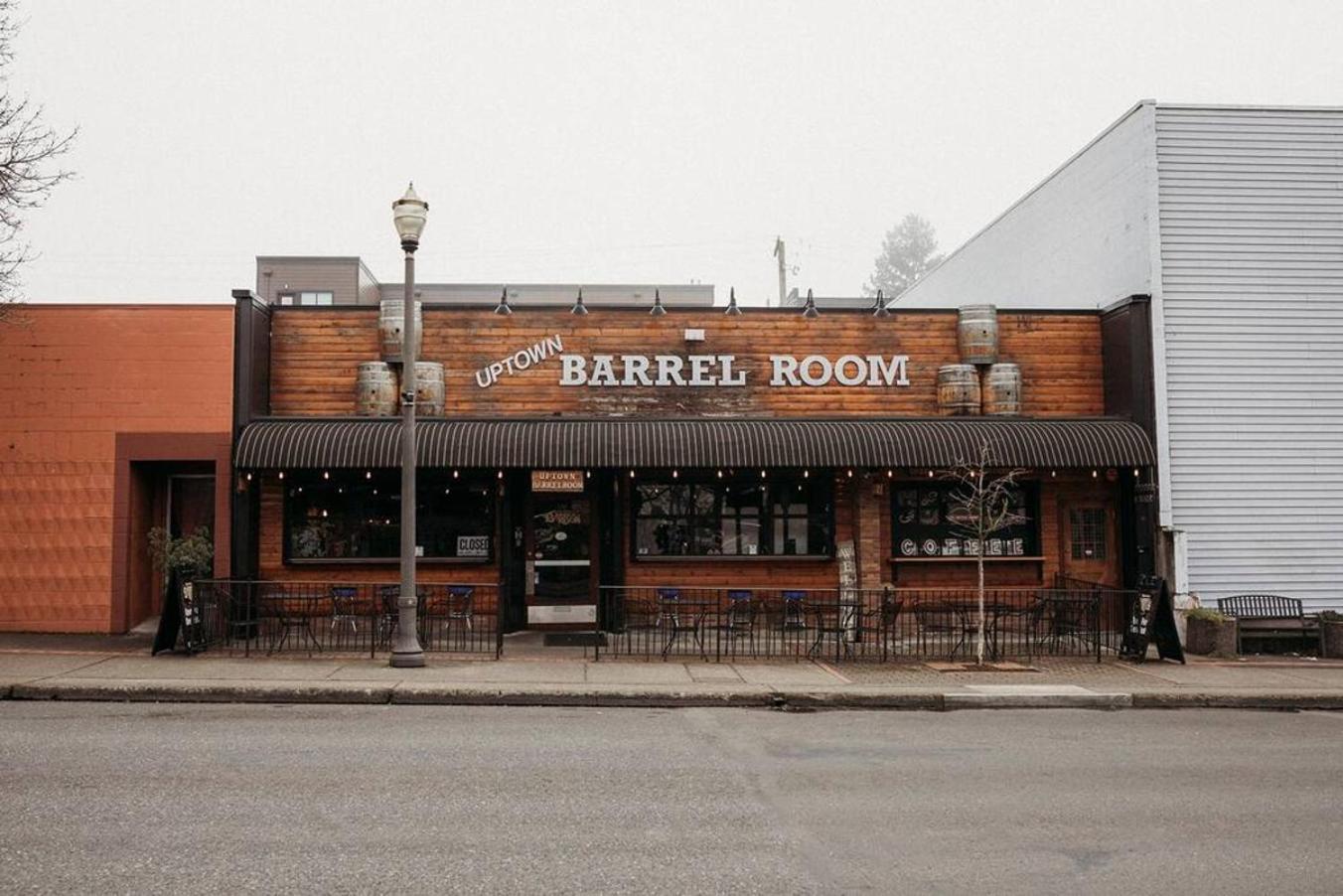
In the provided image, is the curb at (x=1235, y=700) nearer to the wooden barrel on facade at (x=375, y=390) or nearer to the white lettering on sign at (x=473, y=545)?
the white lettering on sign at (x=473, y=545)

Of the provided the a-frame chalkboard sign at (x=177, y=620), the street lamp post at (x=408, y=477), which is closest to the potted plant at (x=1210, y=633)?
the street lamp post at (x=408, y=477)

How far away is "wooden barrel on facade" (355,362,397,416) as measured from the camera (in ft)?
52.3

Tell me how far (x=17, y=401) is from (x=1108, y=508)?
17.9 metres

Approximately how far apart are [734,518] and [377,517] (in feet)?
19.5

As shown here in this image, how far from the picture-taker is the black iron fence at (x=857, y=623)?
1441 cm

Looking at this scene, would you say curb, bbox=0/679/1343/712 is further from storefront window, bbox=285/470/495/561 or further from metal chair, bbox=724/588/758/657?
storefront window, bbox=285/470/495/561

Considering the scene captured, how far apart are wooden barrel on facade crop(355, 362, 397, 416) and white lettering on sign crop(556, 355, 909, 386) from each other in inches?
111

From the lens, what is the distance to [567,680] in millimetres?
12023

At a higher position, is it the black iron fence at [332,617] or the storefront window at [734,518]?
the storefront window at [734,518]

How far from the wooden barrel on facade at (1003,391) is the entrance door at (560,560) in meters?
7.04

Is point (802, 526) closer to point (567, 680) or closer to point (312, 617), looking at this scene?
point (567, 680)

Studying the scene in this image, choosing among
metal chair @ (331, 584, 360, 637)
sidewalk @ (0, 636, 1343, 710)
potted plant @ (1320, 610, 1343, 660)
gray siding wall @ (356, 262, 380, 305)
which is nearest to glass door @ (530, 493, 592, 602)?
metal chair @ (331, 584, 360, 637)

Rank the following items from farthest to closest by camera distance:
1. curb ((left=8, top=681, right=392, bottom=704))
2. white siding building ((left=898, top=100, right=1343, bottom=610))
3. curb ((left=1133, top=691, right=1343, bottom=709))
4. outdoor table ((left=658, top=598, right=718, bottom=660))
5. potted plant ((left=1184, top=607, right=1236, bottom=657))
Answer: white siding building ((left=898, top=100, right=1343, bottom=610))
potted plant ((left=1184, top=607, right=1236, bottom=657))
outdoor table ((left=658, top=598, right=718, bottom=660))
curb ((left=1133, top=691, right=1343, bottom=709))
curb ((left=8, top=681, right=392, bottom=704))

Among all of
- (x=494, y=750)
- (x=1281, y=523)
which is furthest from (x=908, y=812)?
(x=1281, y=523)
